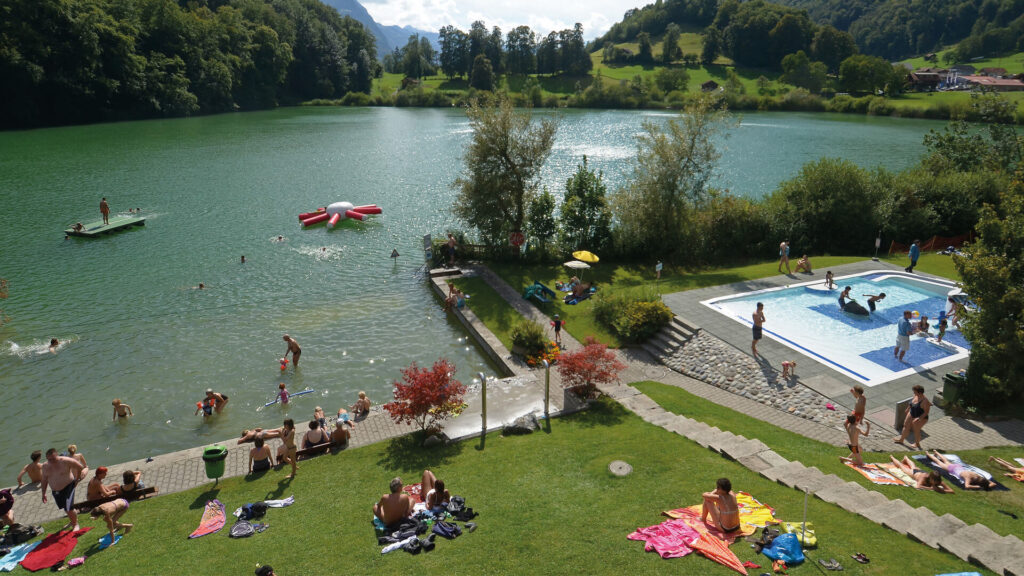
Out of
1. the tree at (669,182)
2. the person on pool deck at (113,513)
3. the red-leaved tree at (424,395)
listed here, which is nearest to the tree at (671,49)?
the tree at (669,182)

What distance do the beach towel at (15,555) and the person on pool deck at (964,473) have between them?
64.5 feet

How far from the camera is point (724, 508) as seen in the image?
10305 mm

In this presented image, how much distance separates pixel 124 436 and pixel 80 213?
32332mm

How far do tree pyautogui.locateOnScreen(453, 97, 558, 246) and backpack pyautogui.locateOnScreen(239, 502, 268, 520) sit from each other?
21293 mm

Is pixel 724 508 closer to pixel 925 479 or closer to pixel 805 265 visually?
pixel 925 479

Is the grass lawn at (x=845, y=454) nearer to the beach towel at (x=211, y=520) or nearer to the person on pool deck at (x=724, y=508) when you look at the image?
the person on pool deck at (x=724, y=508)

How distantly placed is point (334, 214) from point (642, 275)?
23.4m

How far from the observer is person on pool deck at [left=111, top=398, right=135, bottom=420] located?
18.2 meters

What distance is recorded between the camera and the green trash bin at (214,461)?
43.8 feet

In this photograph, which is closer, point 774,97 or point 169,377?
point 169,377

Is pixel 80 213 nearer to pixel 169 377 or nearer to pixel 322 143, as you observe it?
pixel 169 377

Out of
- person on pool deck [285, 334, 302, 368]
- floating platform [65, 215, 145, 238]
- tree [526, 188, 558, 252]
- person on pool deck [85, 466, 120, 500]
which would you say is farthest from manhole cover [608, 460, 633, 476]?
floating platform [65, 215, 145, 238]

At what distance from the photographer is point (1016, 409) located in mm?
16234

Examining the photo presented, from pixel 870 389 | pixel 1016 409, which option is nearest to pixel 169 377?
pixel 870 389
